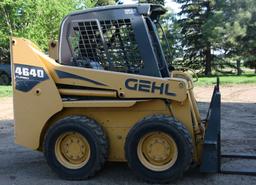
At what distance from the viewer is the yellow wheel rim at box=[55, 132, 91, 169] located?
6.41 meters

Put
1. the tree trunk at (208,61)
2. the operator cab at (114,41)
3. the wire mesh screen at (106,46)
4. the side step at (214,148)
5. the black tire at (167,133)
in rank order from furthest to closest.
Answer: the tree trunk at (208,61) → the wire mesh screen at (106,46) → the operator cab at (114,41) → the side step at (214,148) → the black tire at (167,133)

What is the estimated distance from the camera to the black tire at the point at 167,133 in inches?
236

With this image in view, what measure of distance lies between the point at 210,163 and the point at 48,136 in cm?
220

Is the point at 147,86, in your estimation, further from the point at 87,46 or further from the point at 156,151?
the point at 87,46

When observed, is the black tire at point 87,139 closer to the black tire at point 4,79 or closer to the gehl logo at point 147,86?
the gehl logo at point 147,86

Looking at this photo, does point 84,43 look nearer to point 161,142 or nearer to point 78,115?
point 78,115

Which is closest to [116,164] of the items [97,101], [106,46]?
[97,101]

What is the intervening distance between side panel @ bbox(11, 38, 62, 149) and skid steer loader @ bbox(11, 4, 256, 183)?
1 cm

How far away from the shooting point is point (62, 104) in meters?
6.50

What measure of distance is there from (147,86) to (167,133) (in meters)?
0.68

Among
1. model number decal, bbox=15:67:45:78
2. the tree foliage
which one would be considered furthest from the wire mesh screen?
the tree foliage

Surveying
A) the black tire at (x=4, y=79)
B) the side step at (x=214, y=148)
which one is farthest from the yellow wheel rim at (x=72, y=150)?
the black tire at (x=4, y=79)

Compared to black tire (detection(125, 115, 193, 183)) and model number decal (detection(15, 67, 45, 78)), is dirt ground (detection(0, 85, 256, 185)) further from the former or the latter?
model number decal (detection(15, 67, 45, 78))

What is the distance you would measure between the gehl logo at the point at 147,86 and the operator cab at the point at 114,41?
18cm
